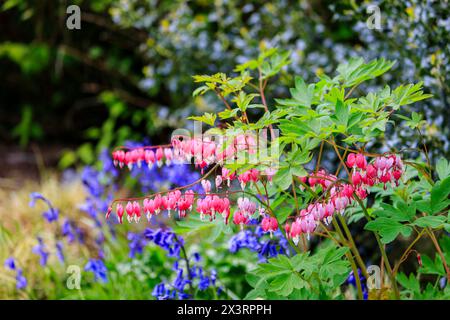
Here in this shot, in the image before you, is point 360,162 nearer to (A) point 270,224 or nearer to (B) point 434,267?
(A) point 270,224

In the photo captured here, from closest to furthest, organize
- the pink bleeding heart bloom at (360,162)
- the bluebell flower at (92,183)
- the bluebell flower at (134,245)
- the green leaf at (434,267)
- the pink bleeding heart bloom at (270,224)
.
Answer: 1. the pink bleeding heart bloom at (360,162)
2. the pink bleeding heart bloom at (270,224)
3. the green leaf at (434,267)
4. the bluebell flower at (134,245)
5. the bluebell flower at (92,183)

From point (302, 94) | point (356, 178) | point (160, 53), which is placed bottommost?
point (356, 178)

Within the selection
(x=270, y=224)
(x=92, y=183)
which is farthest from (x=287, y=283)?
(x=92, y=183)

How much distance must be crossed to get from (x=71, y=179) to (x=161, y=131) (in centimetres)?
94

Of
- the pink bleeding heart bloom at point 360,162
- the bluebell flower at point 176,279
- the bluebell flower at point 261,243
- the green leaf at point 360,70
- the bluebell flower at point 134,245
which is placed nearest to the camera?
the pink bleeding heart bloom at point 360,162

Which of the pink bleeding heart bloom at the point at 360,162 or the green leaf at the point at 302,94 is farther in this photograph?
the green leaf at the point at 302,94

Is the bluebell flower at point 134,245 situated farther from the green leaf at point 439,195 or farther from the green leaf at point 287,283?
the green leaf at point 439,195

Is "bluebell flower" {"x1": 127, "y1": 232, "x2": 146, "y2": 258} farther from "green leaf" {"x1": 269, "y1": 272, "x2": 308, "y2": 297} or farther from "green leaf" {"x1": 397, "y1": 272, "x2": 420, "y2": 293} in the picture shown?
"green leaf" {"x1": 397, "y1": 272, "x2": 420, "y2": 293}

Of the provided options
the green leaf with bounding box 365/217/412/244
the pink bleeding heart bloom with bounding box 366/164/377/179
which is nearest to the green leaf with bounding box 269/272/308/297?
the green leaf with bounding box 365/217/412/244

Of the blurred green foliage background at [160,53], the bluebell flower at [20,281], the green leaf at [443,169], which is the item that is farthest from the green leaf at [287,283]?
the bluebell flower at [20,281]

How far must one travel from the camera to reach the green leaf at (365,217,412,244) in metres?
2.11

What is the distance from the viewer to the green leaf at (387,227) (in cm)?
211

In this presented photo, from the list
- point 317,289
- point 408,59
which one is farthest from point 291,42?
point 317,289

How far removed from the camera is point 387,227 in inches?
84.4
